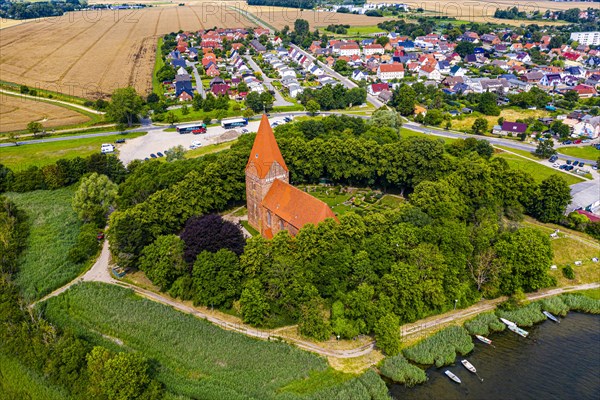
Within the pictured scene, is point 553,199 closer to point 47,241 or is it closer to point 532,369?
point 532,369

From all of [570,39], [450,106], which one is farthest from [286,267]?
[570,39]

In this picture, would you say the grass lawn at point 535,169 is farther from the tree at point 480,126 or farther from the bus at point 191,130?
the bus at point 191,130

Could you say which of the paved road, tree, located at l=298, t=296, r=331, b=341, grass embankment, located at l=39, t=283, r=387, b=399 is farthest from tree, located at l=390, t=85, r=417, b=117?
grass embankment, located at l=39, t=283, r=387, b=399

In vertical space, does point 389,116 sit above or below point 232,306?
above

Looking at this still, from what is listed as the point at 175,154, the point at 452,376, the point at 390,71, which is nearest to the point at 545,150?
the point at 452,376

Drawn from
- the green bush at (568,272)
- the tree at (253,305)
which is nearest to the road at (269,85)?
the tree at (253,305)

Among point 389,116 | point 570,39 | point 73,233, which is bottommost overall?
point 73,233

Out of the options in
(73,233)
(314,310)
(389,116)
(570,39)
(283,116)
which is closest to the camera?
(314,310)

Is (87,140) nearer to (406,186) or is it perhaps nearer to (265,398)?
(406,186)
